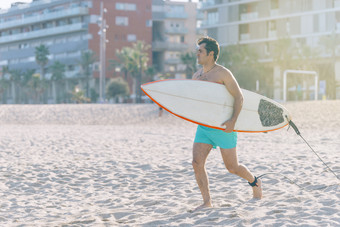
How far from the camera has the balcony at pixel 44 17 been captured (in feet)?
247

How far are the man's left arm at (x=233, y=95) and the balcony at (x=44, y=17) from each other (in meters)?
71.7

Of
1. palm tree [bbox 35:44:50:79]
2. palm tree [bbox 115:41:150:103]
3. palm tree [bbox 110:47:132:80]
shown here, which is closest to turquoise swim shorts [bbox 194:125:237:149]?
palm tree [bbox 115:41:150:103]

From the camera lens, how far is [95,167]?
9344mm

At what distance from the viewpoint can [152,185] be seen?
7.59 metres

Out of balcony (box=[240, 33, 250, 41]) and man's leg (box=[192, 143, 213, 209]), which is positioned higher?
balcony (box=[240, 33, 250, 41])

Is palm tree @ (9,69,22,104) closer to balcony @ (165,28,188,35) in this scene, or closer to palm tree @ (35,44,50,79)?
palm tree @ (35,44,50,79)

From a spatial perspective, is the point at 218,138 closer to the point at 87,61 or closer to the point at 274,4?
the point at 274,4

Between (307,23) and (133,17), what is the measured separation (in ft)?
95.8

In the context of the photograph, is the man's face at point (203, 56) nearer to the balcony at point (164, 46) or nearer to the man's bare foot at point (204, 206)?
the man's bare foot at point (204, 206)

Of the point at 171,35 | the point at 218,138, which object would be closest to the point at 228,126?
the point at 218,138

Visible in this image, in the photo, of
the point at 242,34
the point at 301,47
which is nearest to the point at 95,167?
the point at 301,47

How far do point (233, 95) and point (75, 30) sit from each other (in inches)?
2853

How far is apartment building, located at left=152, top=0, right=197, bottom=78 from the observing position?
8019cm

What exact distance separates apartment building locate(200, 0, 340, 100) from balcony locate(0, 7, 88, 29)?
1721 cm
